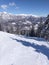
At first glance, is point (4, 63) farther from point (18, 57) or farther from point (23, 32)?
point (23, 32)

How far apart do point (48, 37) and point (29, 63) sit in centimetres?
2571

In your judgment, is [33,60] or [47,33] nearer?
[33,60]

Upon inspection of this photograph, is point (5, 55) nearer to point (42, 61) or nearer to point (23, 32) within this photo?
point (42, 61)

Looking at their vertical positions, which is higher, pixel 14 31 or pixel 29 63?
pixel 29 63

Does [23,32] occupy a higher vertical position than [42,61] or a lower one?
lower

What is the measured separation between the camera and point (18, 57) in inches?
857

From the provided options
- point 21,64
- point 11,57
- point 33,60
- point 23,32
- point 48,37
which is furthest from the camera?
point 23,32

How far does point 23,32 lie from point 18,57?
68.9m

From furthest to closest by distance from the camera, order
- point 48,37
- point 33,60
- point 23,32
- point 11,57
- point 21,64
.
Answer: point 23,32, point 48,37, point 11,57, point 33,60, point 21,64

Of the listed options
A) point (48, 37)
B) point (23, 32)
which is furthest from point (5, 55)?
point (23, 32)

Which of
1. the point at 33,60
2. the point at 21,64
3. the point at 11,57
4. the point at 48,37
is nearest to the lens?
the point at 21,64

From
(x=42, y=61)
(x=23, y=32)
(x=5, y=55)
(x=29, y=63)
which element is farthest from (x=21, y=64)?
(x=23, y=32)

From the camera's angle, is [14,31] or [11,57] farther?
[14,31]

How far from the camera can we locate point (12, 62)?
64.1 ft
